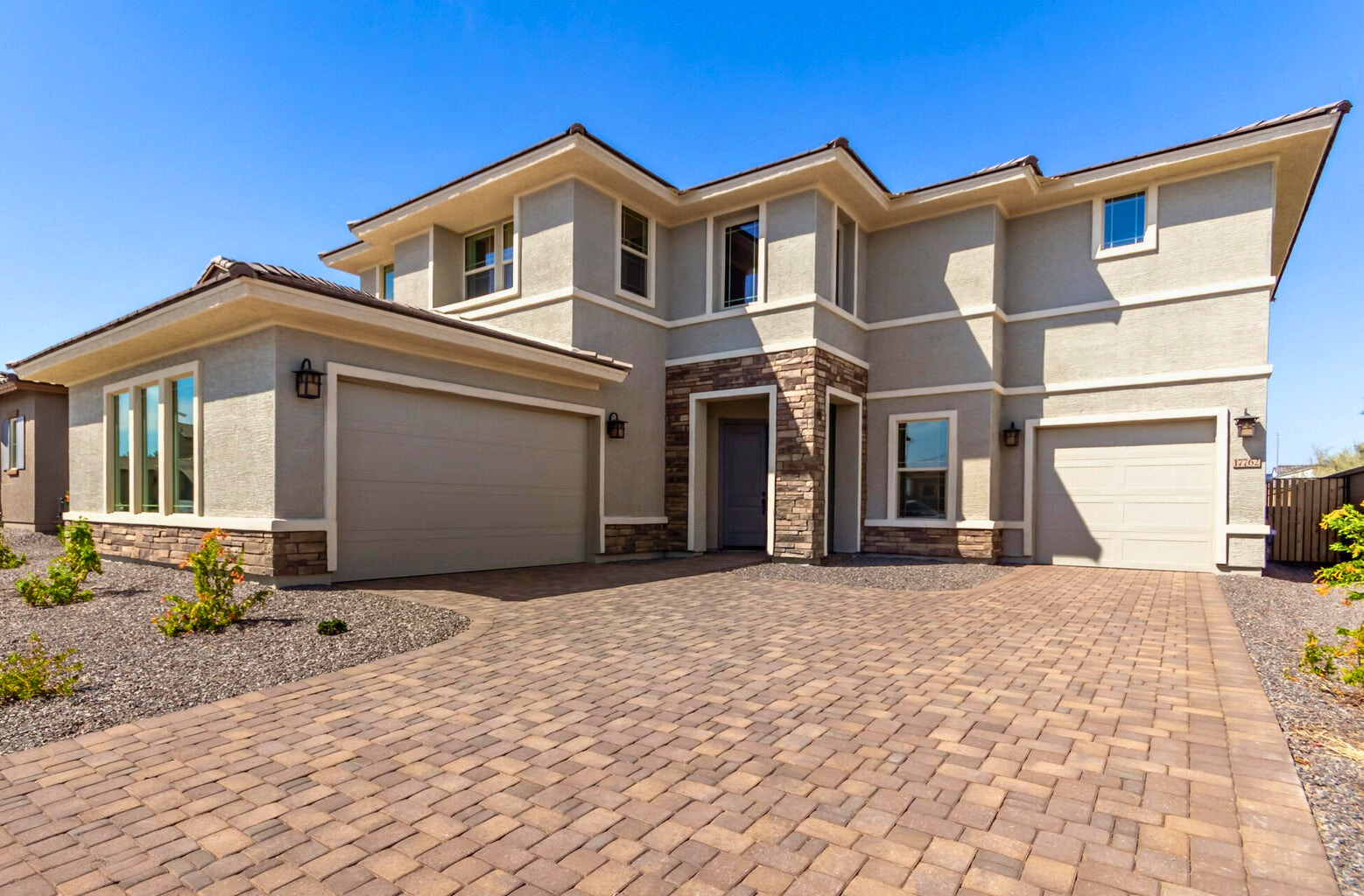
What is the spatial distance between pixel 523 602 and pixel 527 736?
12.6 ft

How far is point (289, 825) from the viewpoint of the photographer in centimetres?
252

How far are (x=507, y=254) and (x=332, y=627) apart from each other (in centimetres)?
881

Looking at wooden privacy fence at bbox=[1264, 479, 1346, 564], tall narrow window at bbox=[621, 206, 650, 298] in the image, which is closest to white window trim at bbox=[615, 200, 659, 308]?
tall narrow window at bbox=[621, 206, 650, 298]

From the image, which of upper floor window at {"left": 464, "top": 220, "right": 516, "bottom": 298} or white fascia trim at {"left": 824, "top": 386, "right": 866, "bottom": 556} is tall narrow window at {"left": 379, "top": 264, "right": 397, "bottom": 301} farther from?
white fascia trim at {"left": 824, "top": 386, "right": 866, "bottom": 556}

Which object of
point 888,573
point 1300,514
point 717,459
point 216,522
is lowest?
point 888,573

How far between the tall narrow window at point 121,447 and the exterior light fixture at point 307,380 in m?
4.41

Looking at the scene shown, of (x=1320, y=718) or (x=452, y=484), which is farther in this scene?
(x=452, y=484)

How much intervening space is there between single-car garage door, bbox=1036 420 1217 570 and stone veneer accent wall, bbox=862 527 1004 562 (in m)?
1.15

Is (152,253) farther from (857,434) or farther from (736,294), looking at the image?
(857,434)

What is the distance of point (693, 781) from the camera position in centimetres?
290

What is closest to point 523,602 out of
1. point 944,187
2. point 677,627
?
point 677,627

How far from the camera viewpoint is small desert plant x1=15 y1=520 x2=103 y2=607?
264 inches

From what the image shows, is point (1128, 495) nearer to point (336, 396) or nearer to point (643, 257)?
point (643, 257)

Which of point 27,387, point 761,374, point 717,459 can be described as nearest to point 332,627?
point 761,374
